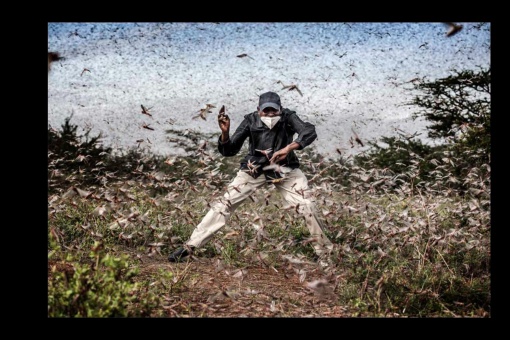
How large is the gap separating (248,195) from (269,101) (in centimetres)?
98

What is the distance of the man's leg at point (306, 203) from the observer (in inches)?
189

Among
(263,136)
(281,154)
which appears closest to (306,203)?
(281,154)

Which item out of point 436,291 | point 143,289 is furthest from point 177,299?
point 436,291

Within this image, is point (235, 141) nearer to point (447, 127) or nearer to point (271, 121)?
point (271, 121)

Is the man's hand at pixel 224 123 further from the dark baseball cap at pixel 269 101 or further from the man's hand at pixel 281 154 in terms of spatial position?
the man's hand at pixel 281 154

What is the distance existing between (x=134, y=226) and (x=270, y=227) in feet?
5.47

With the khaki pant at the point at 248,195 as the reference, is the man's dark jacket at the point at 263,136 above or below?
above

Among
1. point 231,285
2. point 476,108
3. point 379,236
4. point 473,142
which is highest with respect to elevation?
point 476,108

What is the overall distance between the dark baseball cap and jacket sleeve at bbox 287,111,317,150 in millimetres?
192

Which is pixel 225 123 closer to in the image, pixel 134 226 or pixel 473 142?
pixel 134 226

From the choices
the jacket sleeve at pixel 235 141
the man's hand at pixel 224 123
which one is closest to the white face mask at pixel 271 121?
the jacket sleeve at pixel 235 141

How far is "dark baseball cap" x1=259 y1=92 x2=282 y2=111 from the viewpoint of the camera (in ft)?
16.8

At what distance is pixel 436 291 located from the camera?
13.8 feet

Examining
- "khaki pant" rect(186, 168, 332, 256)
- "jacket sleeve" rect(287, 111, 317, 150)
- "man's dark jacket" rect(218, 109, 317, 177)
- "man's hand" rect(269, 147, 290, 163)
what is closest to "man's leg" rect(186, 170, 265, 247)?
"khaki pant" rect(186, 168, 332, 256)
